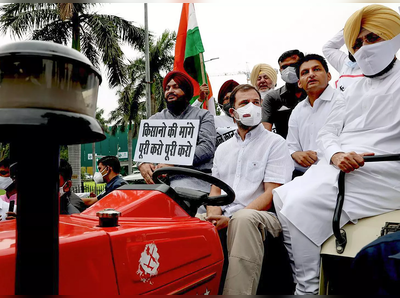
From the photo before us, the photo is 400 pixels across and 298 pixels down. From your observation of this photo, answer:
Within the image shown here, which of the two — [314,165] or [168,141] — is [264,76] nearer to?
[168,141]

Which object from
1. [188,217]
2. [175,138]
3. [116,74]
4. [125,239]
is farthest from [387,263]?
[116,74]

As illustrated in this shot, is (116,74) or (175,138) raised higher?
(116,74)

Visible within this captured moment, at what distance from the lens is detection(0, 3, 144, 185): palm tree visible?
13.1 m

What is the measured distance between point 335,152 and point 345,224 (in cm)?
50

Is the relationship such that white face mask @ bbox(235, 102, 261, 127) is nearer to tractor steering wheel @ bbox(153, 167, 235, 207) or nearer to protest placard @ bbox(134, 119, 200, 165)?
protest placard @ bbox(134, 119, 200, 165)

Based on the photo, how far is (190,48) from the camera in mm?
5516

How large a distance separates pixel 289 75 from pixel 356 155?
2.09 m

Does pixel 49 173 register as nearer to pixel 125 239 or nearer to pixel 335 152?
pixel 125 239

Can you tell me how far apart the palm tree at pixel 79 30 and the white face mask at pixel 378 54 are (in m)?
11.6

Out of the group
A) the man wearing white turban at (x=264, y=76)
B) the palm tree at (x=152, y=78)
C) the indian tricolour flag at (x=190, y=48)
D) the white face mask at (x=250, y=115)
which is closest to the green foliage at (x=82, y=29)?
the palm tree at (x=152, y=78)

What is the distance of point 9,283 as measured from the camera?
86cm

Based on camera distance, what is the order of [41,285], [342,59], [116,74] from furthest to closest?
1. [116,74]
2. [342,59]
3. [41,285]

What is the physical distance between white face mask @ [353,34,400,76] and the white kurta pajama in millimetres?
85

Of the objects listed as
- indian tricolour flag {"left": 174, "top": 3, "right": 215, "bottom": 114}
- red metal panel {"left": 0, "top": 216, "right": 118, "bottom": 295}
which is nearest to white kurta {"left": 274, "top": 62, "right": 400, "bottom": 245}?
red metal panel {"left": 0, "top": 216, "right": 118, "bottom": 295}
